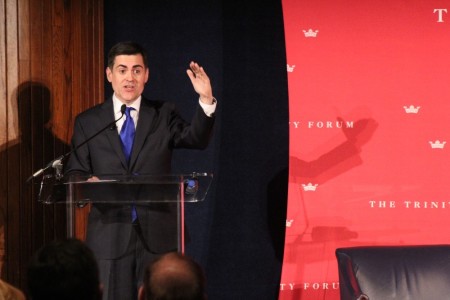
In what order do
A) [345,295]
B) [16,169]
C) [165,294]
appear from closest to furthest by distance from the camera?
1. [165,294]
2. [345,295]
3. [16,169]

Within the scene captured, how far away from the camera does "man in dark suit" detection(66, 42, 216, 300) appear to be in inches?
140

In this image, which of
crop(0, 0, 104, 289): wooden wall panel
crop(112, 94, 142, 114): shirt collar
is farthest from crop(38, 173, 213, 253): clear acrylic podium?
crop(0, 0, 104, 289): wooden wall panel

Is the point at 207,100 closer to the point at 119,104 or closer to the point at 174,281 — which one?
the point at 119,104

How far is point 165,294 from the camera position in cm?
207

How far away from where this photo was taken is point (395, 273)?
3.79 m

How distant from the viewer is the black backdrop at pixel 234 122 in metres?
5.32

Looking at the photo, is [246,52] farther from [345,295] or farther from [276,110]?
[345,295]

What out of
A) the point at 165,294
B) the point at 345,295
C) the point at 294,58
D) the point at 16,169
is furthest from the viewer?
the point at 294,58

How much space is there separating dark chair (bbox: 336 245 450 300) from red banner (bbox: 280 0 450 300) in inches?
53.0

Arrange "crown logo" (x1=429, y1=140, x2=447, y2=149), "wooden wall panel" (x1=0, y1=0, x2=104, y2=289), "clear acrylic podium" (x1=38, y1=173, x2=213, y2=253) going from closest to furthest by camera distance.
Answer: "clear acrylic podium" (x1=38, y1=173, x2=213, y2=253) → "wooden wall panel" (x1=0, y1=0, x2=104, y2=289) → "crown logo" (x1=429, y1=140, x2=447, y2=149)

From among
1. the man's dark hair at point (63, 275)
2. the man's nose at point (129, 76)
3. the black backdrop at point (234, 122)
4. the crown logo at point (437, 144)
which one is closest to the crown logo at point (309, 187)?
the black backdrop at point (234, 122)

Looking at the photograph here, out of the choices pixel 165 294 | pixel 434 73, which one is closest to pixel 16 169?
pixel 434 73

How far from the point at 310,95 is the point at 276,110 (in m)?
0.26

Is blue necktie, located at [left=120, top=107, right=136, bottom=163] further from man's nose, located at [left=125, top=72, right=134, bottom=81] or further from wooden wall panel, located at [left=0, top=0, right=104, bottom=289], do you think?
wooden wall panel, located at [left=0, top=0, right=104, bottom=289]
